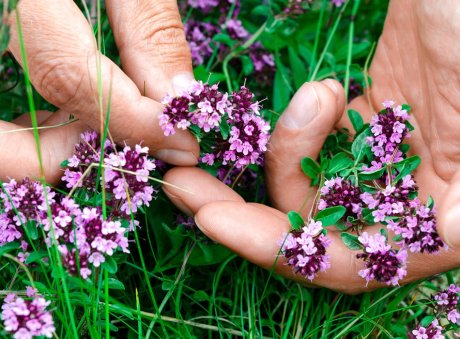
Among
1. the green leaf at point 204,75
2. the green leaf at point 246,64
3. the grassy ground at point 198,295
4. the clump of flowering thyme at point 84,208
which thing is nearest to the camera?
the clump of flowering thyme at point 84,208

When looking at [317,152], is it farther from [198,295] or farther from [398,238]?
[198,295]

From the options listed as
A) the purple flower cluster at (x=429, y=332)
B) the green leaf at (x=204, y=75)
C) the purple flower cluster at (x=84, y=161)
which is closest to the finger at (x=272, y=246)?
the purple flower cluster at (x=429, y=332)

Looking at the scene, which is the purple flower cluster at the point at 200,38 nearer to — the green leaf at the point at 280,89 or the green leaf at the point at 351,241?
the green leaf at the point at 280,89

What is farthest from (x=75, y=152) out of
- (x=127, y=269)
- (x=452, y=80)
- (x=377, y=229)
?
(x=452, y=80)

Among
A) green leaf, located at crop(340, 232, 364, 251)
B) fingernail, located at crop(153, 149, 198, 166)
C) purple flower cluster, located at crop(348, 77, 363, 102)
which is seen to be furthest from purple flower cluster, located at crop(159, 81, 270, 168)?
purple flower cluster, located at crop(348, 77, 363, 102)

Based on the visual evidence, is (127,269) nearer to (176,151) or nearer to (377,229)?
(176,151)

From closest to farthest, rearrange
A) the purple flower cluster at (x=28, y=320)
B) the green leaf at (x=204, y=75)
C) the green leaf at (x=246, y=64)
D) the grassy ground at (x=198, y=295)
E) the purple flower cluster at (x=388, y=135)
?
the purple flower cluster at (x=28, y=320)
the grassy ground at (x=198, y=295)
the purple flower cluster at (x=388, y=135)
the green leaf at (x=204, y=75)
the green leaf at (x=246, y=64)

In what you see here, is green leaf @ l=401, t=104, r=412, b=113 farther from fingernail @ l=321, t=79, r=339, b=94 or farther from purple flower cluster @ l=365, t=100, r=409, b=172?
fingernail @ l=321, t=79, r=339, b=94
